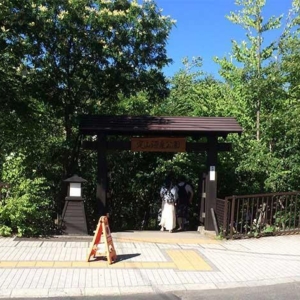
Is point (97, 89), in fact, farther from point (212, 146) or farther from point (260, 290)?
point (260, 290)

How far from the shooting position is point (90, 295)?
6.37 meters

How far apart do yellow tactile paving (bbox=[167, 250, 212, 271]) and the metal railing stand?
2.30 meters

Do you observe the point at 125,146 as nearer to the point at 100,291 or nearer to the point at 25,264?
the point at 25,264

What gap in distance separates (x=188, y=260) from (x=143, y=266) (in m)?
1.00

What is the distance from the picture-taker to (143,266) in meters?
7.95

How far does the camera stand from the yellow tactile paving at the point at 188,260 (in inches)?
314

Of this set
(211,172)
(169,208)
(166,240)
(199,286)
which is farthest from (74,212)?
(199,286)

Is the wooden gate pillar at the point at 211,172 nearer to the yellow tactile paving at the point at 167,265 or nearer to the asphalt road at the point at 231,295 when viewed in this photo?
the yellow tactile paving at the point at 167,265

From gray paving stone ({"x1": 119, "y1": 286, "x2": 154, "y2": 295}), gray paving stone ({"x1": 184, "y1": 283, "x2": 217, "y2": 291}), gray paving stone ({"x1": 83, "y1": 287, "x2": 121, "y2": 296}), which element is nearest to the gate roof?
gray paving stone ({"x1": 184, "y1": 283, "x2": 217, "y2": 291})

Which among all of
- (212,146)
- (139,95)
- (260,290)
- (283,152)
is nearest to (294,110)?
(283,152)

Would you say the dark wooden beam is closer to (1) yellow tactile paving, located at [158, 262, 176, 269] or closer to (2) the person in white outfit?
(2) the person in white outfit

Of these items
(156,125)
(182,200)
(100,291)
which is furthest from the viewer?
(182,200)

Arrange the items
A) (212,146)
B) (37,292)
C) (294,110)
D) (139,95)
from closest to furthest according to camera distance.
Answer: (37,292), (212,146), (294,110), (139,95)

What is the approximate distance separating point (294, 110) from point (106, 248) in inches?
288
